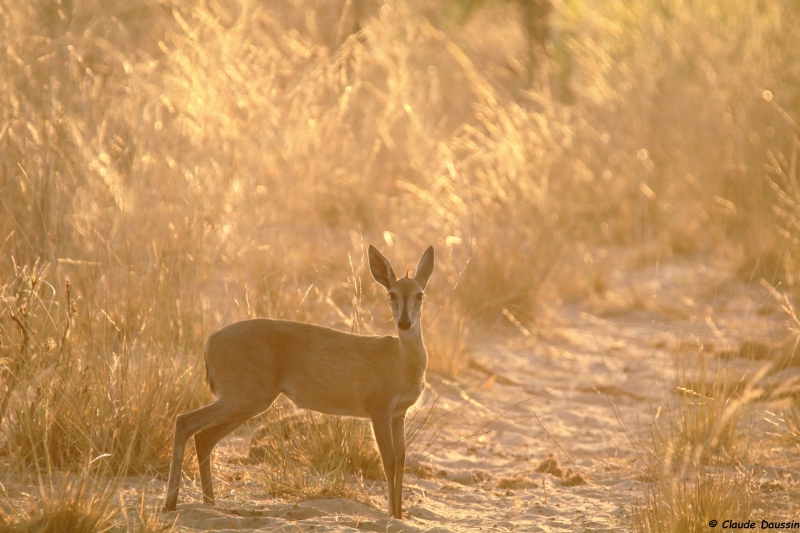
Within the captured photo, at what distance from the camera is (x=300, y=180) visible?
9.67 metres

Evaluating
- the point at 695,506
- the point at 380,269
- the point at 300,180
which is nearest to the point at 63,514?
the point at 380,269

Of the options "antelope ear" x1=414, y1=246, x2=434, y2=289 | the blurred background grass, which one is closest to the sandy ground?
the blurred background grass

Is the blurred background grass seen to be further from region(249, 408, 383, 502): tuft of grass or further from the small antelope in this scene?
region(249, 408, 383, 502): tuft of grass

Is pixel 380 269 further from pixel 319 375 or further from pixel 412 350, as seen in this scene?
pixel 319 375

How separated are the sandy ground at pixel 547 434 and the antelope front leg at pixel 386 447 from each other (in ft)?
0.56

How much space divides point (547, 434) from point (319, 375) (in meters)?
2.13

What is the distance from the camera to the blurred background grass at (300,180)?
5.13 metres

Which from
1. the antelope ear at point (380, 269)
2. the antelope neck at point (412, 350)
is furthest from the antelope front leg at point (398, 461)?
the antelope ear at point (380, 269)

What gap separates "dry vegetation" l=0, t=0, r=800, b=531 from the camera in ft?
16.0

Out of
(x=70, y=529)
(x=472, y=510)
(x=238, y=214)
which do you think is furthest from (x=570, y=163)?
(x=70, y=529)

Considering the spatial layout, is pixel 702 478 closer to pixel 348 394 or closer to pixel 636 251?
pixel 348 394

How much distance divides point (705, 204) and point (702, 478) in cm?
837

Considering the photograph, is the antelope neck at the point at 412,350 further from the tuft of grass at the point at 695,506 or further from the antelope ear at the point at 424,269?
the tuft of grass at the point at 695,506

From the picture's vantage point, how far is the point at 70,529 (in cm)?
366
